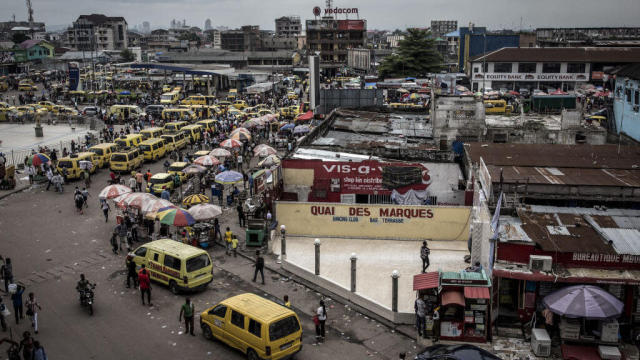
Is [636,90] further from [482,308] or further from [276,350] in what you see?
[276,350]

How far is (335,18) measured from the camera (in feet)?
385

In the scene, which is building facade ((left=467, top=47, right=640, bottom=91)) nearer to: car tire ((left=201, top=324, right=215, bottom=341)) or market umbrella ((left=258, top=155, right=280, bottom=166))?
market umbrella ((left=258, top=155, right=280, bottom=166))

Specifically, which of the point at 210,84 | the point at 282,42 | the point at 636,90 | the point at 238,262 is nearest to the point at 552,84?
the point at 636,90

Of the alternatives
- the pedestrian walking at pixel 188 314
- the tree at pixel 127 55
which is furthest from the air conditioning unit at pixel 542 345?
the tree at pixel 127 55

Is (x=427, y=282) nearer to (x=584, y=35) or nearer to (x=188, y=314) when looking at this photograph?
(x=188, y=314)

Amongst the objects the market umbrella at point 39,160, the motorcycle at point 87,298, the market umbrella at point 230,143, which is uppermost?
the market umbrella at point 230,143

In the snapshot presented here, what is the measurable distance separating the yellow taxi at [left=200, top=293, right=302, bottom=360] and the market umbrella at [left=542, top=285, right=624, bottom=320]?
6.71 m

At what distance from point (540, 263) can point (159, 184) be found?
21112 mm

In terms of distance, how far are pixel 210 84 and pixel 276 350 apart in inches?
2975

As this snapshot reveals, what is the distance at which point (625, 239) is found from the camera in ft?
50.7

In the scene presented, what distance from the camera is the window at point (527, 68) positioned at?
66.2m

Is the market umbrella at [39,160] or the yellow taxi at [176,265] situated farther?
the market umbrella at [39,160]

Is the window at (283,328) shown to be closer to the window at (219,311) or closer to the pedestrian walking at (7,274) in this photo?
the window at (219,311)

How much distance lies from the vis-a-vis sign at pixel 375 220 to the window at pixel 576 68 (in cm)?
5107
